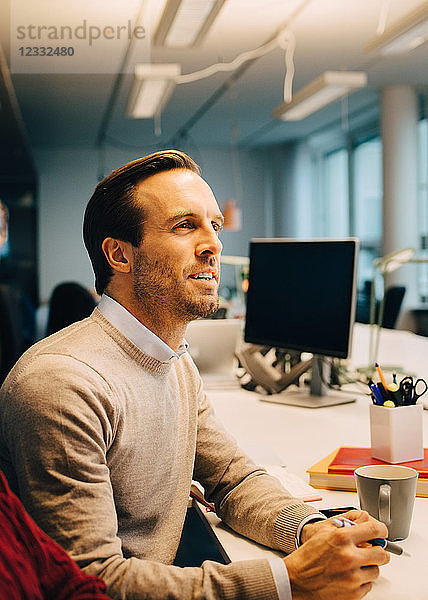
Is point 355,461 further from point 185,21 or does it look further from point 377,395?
point 185,21

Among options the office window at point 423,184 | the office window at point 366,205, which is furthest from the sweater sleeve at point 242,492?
the office window at point 366,205

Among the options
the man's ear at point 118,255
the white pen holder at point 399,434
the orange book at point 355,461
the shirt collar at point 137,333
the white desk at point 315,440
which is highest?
the man's ear at point 118,255

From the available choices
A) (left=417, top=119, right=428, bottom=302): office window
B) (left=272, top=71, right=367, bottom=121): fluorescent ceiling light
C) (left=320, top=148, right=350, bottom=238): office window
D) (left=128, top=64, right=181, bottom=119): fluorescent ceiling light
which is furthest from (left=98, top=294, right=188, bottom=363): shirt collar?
(left=320, top=148, right=350, bottom=238): office window

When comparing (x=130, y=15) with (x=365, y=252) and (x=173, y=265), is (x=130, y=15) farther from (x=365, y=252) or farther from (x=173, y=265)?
(x=365, y=252)

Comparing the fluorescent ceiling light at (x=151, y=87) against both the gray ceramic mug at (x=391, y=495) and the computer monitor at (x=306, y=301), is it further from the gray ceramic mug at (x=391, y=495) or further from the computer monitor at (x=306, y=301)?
the gray ceramic mug at (x=391, y=495)

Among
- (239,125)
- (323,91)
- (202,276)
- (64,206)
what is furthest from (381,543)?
(64,206)

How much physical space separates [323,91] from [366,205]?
5.19 metres

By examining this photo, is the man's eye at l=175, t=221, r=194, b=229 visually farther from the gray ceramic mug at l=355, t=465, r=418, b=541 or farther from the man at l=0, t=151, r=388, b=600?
the gray ceramic mug at l=355, t=465, r=418, b=541

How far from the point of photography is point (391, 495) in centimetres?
116

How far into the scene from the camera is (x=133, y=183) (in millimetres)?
1268

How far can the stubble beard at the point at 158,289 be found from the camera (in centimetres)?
125

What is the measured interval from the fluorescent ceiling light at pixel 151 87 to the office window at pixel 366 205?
170 inches

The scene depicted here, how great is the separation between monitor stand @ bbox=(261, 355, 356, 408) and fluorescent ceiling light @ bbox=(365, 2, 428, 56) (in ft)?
5.35

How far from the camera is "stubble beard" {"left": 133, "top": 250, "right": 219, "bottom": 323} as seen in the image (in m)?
Answer: 1.25
